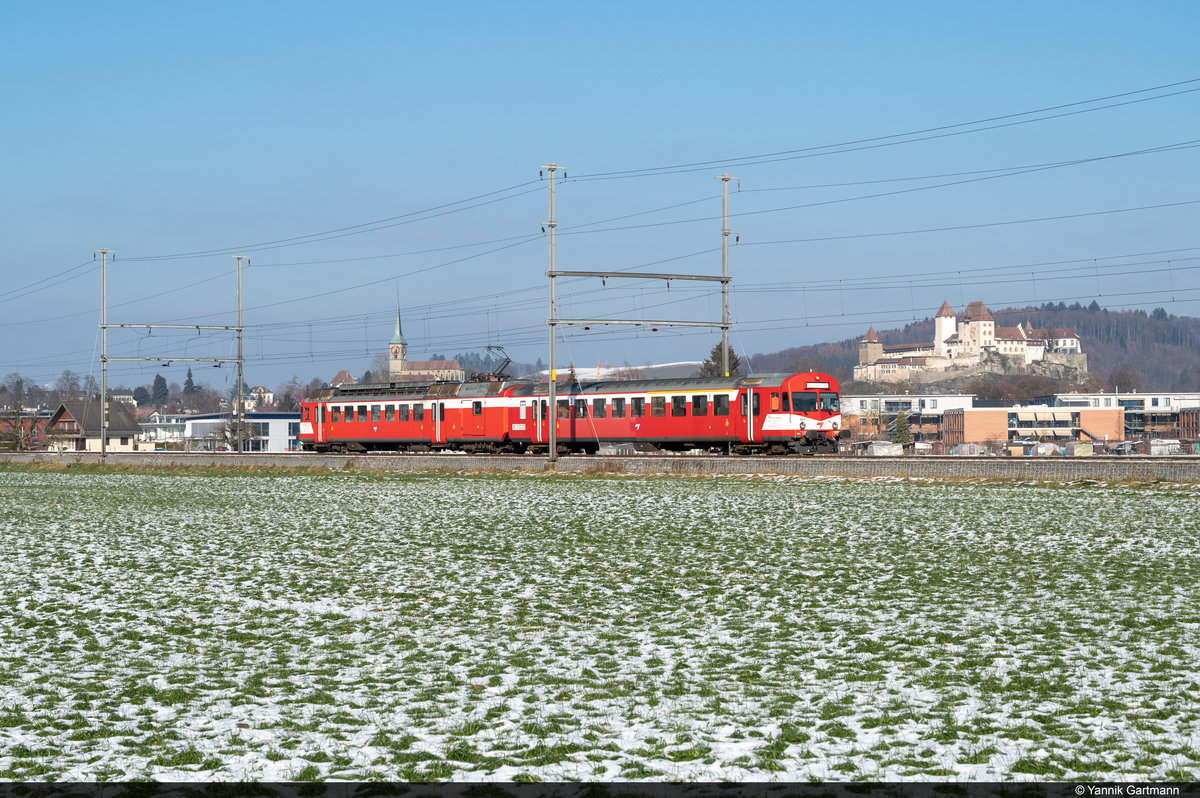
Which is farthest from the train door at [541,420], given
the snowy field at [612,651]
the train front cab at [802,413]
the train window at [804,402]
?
the snowy field at [612,651]

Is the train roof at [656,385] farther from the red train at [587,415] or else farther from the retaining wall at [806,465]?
the retaining wall at [806,465]

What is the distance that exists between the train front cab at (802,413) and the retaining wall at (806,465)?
5.24 m

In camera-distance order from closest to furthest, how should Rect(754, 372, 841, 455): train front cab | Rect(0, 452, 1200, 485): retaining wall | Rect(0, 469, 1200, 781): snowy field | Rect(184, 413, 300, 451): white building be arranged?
Rect(0, 469, 1200, 781): snowy field → Rect(0, 452, 1200, 485): retaining wall → Rect(754, 372, 841, 455): train front cab → Rect(184, 413, 300, 451): white building

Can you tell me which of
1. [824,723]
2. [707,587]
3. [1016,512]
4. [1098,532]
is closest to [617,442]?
[1016,512]

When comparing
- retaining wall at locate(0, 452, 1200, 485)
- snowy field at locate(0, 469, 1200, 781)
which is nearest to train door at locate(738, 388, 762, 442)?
retaining wall at locate(0, 452, 1200, 485)

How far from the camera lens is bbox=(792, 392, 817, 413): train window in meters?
44.2

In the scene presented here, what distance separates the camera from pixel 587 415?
50.4 meters

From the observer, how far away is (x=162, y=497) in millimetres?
34219

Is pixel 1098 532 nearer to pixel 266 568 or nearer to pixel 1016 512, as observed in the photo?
pixel 1016 512

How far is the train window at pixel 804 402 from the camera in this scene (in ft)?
145

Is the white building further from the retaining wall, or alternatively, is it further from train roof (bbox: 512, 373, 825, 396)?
train roof (bbox: 512, 373, 825, 396)

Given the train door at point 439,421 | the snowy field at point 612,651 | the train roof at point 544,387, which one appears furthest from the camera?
the train door at point 439,421

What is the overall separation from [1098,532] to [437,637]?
12.6m

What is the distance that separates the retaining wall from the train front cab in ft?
17.2
